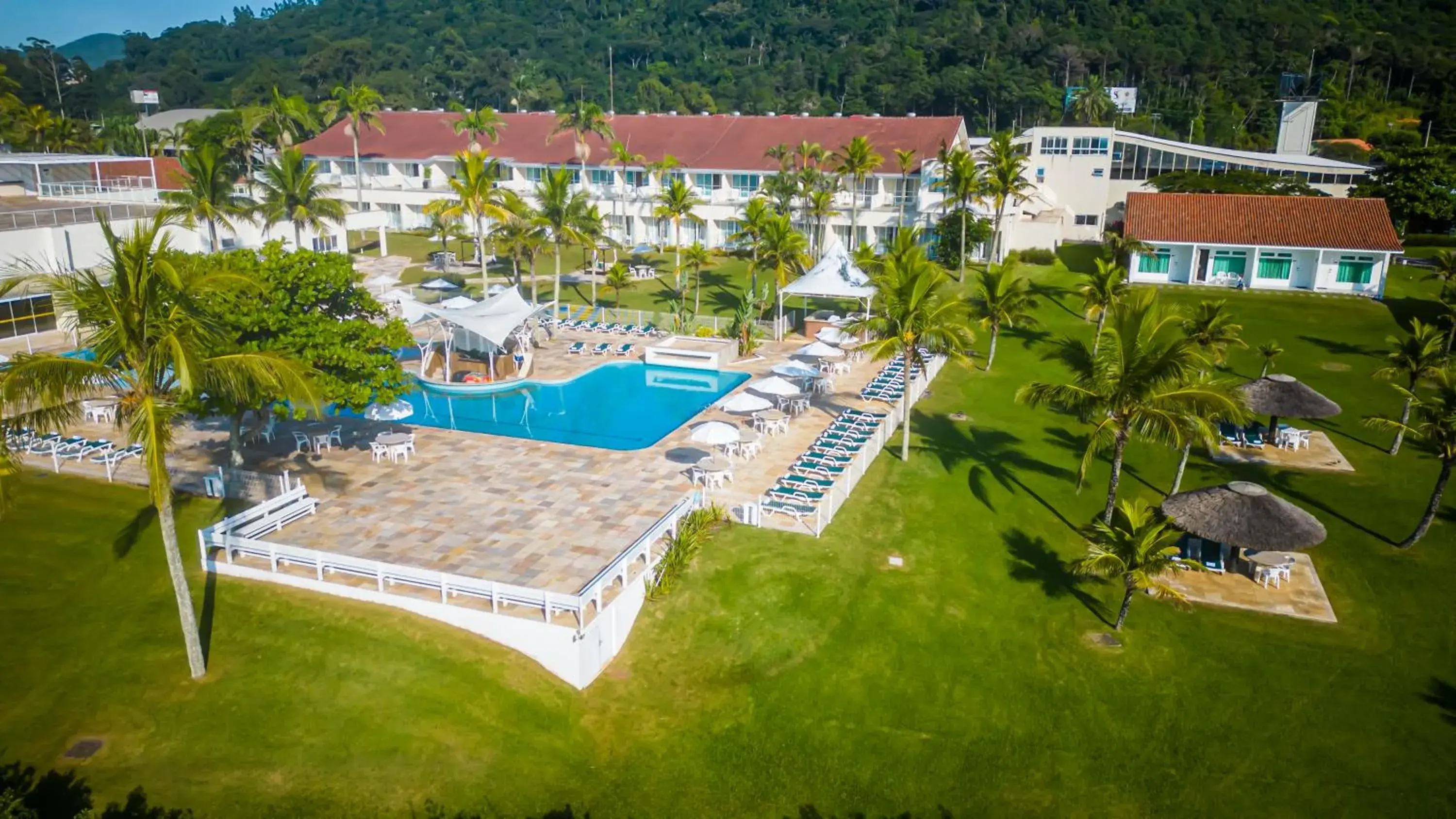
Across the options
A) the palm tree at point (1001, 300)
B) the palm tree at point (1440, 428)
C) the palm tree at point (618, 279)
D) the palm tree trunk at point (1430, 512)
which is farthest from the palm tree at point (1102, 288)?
the palm tree at point (618, 279)

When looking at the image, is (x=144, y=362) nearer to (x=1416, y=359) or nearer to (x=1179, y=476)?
(x=1179, y=476)

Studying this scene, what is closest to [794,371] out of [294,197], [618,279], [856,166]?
[618,279]

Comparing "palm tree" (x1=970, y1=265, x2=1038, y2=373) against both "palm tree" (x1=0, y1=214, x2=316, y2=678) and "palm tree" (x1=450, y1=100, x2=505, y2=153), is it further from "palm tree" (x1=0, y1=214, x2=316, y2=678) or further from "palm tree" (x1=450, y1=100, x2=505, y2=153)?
"palm tree" (x1=450, y1=100, x2=505, y2=153)

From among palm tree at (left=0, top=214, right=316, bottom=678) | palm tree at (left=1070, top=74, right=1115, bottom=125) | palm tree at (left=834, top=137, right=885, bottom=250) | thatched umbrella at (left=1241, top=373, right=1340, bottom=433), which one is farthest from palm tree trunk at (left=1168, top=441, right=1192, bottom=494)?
palm tree at (left=1070, top=74, right=1115, bottom=125)

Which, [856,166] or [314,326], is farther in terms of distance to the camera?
[856,166]

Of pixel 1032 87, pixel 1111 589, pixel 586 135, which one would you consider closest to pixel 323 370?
pixel 1111 589

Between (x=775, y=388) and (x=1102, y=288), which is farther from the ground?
(x=1102, y=288)

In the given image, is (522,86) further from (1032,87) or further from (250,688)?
(250,688)
